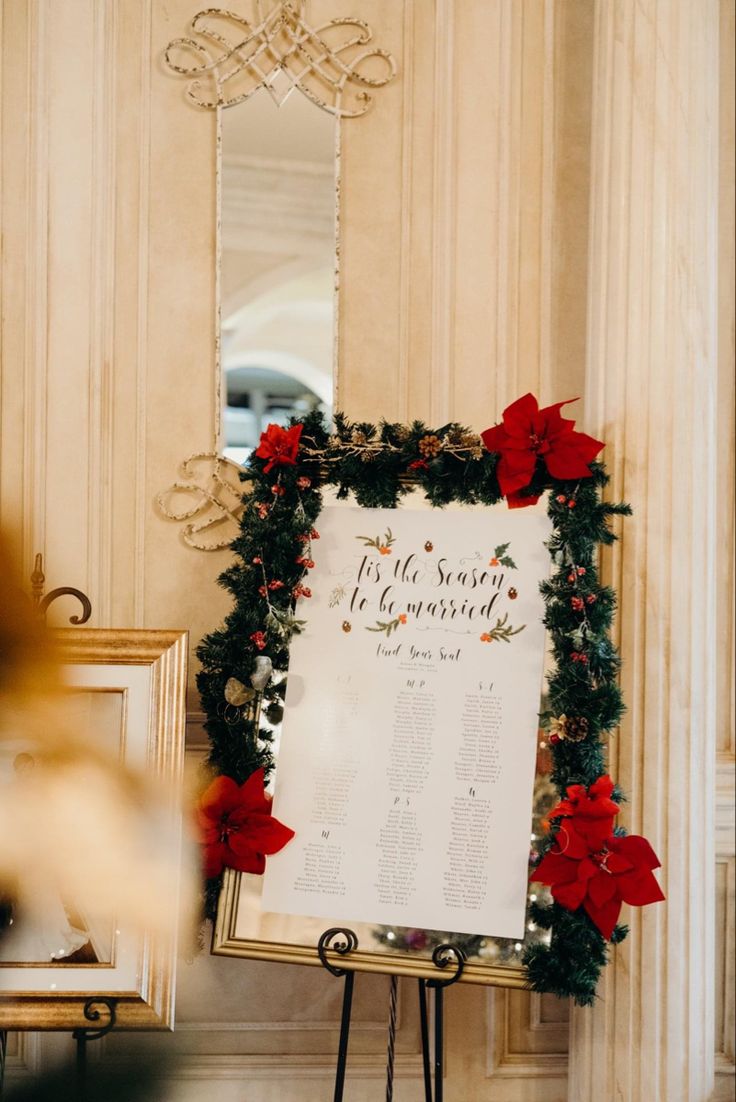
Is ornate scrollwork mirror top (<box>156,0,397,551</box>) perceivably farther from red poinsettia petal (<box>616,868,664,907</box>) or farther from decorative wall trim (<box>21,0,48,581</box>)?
red poinsettia petal (<box>616,868,664,907</box>)

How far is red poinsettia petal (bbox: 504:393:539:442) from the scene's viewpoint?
175 cm

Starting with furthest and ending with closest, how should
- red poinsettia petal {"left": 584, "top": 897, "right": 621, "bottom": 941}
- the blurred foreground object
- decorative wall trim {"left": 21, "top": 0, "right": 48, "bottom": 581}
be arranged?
1. decorative wall trim {"left": 21, "top": 0, "right": 48, "bottom": 581}
2. red poinsettia petal {"left": 584, "top": 897, "right": 621, "bottom": 941}
3. the blurred foreground object

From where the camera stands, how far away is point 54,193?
7.00ft

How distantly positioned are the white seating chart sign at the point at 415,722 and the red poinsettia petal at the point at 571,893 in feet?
0.21

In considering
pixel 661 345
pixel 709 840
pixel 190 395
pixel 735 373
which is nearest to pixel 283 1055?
pixel 709 840

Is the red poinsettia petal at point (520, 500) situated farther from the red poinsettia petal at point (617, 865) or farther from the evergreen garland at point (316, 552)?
the red poinsettia petal at point (617, 865)

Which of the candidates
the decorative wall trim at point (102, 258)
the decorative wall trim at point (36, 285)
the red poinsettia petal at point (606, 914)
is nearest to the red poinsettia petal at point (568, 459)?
the red poinsettia petal at point (606, 914)

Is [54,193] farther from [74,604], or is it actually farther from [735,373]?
[735,373]

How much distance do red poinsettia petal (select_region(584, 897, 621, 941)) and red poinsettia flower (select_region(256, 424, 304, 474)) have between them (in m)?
0.97

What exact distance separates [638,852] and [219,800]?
0.75 m

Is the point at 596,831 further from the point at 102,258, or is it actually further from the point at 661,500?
the point at 102,258

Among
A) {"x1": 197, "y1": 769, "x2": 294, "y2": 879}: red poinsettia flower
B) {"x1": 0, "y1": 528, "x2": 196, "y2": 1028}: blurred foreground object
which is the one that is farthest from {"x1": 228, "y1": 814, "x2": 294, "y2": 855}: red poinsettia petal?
{"x1": 0, "y1": 528, "x2": 196, "y2": 1028}: blurred foreground object

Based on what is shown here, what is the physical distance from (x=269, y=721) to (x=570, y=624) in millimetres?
596

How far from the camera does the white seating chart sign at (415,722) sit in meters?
1.67
